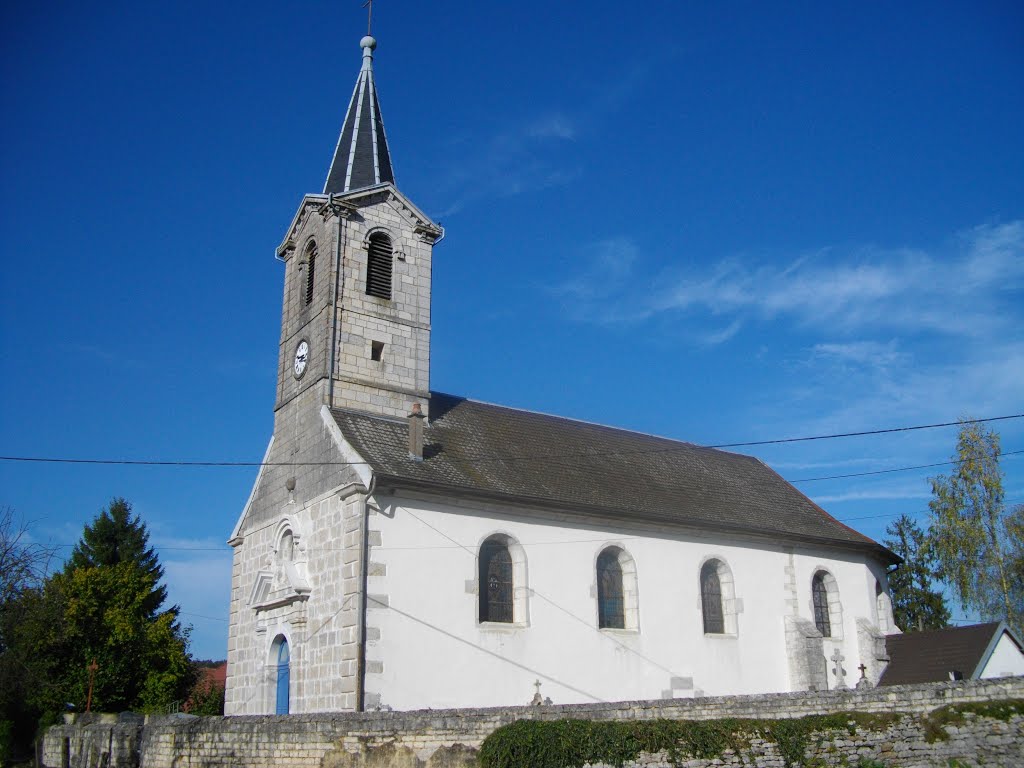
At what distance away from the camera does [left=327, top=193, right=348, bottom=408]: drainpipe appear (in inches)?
867

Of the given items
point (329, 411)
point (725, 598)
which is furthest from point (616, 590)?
point (329, 411)

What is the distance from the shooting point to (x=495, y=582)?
2041cm

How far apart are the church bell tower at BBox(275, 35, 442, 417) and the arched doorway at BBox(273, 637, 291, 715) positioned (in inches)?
227

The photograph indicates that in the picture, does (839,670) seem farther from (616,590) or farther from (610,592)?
(610,592)

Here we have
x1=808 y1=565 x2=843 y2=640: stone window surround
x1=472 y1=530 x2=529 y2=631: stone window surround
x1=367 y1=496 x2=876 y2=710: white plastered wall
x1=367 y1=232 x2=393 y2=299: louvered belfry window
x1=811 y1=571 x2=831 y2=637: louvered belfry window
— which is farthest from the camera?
x1=808 y1=565 x2=843 y2=640: stone window surround

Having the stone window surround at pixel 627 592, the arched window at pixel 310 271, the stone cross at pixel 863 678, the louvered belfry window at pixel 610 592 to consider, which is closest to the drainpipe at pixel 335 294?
the arched window at pixel 310 271

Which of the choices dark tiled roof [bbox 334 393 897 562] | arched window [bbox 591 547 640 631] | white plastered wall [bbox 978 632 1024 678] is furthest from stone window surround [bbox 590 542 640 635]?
white plastered wall [bbox 978 632 1024 678]

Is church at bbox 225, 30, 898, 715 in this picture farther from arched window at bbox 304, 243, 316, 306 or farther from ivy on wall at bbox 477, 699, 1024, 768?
ivy on wall at bbox 477, 699, 1024, 768

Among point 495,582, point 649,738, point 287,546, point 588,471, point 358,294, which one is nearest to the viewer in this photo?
point 649,738

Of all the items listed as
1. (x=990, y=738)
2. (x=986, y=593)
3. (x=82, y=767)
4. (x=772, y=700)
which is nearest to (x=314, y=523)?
(x=82, y=767)

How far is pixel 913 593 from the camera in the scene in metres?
35.6

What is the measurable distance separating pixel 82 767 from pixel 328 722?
8.77 meters

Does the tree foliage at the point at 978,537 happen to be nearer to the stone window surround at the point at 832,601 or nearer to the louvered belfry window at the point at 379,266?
the stone window surround at the point at 832,601

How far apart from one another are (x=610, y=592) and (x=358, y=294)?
32.4 feet
